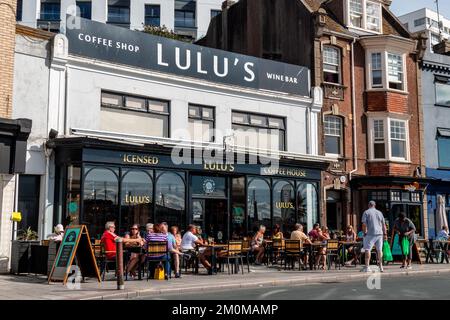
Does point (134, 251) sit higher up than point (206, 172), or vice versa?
point (206, 172)

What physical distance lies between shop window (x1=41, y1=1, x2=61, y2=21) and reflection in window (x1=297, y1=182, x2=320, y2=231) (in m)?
41.5

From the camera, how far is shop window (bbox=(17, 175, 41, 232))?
1642cm

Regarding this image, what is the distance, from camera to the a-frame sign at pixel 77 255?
43.3ft

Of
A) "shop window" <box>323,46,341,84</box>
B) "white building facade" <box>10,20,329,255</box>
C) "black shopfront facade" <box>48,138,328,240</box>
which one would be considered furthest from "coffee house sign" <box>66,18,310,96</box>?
"black shopfront facade" <box>48,138,328,240</box>

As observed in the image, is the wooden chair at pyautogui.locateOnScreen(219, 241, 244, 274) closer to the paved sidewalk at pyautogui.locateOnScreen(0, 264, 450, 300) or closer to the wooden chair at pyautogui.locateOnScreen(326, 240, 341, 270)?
the paved sidewalk at pyautogui.locateOnScreen(0, 264, 450, 300)

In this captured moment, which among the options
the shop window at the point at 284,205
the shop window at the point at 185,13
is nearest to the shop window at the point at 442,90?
the shop window at the point at 284,205

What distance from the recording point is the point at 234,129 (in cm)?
2123

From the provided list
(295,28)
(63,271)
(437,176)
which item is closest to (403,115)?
(437,176)

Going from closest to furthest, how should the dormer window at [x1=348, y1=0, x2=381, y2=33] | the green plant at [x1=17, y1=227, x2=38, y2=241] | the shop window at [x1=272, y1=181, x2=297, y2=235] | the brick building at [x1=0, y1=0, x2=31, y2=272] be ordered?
the brick building at [x1=0, y1=0, x2=31, y2=272] < the green plant at [x1=17, y1=227, x2=38, y2=241] < the shop window at [x1=272, y1=181, x2=297, y2=235] < the dormer window at [x1=348, y1=0, x2=381, y2=33]

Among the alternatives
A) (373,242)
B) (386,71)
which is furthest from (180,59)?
(386,71)

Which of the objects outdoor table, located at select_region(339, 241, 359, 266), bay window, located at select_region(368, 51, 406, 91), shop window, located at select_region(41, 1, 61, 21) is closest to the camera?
outdoor table, located at select_region(339, 241, 359, 266)

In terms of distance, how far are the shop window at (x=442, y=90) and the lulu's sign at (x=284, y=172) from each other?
9.87 metres

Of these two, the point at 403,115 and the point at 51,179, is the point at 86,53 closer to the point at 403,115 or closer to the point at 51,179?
the point at 51,179
